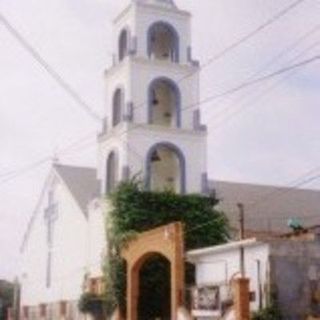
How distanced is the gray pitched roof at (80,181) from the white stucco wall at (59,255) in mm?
331

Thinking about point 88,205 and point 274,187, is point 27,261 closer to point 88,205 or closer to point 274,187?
point 88,205

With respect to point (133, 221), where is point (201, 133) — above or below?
above

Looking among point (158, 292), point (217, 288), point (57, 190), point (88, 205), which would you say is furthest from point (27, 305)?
point (217, 288)

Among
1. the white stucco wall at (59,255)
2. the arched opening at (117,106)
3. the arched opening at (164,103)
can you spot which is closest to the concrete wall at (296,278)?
the arched opening at (164,103)

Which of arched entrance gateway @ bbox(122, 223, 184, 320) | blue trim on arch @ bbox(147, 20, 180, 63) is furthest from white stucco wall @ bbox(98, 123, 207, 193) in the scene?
arched entrance gateway @ bbox(122, 223, 184, 320)

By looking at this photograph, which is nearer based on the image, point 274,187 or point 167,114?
point 167,114

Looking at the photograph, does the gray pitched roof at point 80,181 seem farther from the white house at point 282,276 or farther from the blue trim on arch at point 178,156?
the white house at point 282,276

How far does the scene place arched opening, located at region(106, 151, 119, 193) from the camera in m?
37.2

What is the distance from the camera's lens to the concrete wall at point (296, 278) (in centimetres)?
2614

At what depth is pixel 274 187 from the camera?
1954 inches

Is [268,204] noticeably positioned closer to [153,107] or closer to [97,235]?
[153,107]

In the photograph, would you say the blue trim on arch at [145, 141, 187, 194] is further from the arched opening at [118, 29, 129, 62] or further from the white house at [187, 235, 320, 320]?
the white house at [187, 235, 320, 320]

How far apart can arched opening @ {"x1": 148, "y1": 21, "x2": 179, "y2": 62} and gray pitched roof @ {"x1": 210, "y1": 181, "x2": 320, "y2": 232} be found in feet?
30.1

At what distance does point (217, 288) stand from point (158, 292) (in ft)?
24.6
